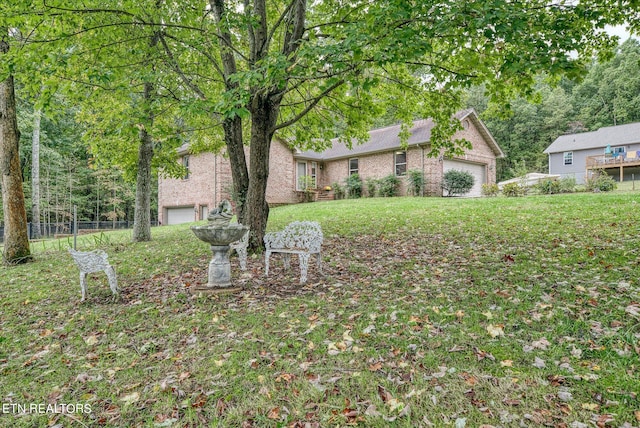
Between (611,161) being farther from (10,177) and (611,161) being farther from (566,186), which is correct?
(10,177)

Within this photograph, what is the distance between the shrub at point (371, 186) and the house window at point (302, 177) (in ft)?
14.4

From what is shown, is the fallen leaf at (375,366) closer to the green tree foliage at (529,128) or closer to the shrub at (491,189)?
the shrub at (491,189)

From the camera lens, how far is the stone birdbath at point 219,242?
5492mm

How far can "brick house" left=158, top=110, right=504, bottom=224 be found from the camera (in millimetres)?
21375

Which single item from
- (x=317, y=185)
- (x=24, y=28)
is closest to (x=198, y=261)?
(x=24, y=28)

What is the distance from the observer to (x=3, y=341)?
4.38 m

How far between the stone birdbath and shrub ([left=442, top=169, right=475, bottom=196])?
17038mm

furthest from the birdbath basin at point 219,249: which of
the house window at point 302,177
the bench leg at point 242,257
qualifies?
the house window at point 302,177

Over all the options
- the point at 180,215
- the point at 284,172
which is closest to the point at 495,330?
the point at 284,172

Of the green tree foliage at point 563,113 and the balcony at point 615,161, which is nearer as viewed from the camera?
the balcony at point 615,161

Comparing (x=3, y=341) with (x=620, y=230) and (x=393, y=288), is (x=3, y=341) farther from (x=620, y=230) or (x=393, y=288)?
(x=620, y=230)

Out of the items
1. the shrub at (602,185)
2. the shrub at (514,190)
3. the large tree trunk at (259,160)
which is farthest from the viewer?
the shrub at (514,190)

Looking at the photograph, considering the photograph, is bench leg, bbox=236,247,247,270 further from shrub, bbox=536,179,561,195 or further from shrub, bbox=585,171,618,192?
shrub, bbox=585,171,618,192

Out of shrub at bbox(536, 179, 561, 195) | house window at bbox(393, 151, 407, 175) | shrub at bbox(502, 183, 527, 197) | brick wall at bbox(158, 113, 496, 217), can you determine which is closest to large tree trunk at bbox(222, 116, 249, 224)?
brick wall at bbox(158, 113, 496, 217)
